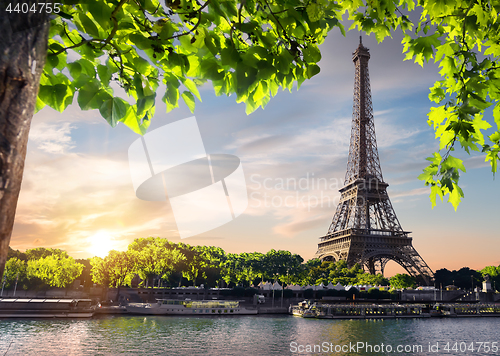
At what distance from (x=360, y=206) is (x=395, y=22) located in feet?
228

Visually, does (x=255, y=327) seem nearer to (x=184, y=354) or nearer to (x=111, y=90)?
(x=184, y=354)

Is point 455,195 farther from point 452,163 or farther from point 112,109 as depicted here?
point 112,109

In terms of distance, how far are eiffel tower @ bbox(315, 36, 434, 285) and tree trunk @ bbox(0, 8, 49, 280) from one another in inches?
2665

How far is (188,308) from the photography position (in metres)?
47.6

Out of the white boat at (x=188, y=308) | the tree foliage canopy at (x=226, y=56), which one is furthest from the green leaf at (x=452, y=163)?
the white boat at (x=188, y=308)

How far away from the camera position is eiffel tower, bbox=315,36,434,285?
66.5 m

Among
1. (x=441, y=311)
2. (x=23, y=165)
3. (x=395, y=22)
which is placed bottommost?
(x=441, y=311)

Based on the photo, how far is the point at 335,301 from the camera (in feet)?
206

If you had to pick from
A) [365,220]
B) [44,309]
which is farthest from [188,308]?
[365,220]

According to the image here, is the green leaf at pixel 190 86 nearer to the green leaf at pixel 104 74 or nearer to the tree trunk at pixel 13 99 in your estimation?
the green leaf at pixel 104 74

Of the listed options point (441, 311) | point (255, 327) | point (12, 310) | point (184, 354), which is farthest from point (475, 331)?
point (12, 310)

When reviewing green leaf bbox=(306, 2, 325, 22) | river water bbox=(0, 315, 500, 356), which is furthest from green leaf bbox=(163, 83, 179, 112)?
river water bbox=(0, 315, 500, 356)

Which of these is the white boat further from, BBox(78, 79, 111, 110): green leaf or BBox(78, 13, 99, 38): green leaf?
BBox(78, 13, 99, 38): green leaf

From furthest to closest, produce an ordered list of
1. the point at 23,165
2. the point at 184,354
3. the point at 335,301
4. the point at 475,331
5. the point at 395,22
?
the point at 335,301
the point at 475,331
the point at 184,354
the point at 395,22
the point at 23,165
